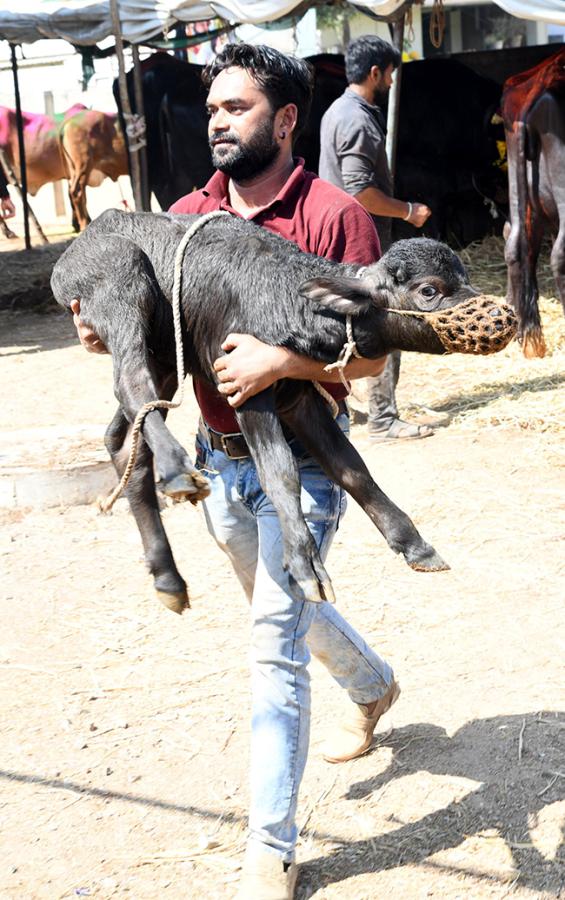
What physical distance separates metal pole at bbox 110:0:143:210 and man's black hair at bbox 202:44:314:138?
22.9 ft

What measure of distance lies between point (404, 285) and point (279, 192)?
53cm

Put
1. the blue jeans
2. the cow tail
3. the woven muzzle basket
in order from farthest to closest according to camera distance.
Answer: the cow tail < the blue jeans < the woven muzzle basket

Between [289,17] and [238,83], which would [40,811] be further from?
[289,17]

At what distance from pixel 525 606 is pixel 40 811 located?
1987 mm

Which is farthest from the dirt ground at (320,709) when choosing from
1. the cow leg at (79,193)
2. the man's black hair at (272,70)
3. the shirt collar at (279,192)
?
the cow leg at (79,193)

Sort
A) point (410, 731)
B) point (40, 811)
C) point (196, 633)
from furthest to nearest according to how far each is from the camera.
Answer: point (196, 633), point (410, 731), point (40, 811)

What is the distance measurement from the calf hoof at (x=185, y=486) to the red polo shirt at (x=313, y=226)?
48 cm

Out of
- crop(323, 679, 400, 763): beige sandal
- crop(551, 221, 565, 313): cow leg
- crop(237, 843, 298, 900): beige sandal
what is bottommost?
crop(323, 679, 400, 763): beige sandal

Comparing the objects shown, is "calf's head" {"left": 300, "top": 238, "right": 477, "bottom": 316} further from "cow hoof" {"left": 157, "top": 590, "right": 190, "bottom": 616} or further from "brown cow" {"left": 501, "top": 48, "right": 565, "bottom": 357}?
"brown cow" {"left": 501, "top": 48, "right": 565, "bottom": 357}

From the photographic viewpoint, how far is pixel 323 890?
259 centimetres

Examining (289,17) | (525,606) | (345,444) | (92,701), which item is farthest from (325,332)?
(289,17)

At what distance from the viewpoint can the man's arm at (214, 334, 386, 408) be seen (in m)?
2.22

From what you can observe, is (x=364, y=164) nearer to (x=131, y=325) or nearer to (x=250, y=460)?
(x=250, y=460)

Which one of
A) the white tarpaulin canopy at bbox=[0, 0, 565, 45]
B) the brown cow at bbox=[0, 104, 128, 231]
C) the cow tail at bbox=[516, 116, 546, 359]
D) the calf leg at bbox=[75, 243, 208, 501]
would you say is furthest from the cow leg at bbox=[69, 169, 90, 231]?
the calf leg at bbox=[75, 243, 208, 501]
